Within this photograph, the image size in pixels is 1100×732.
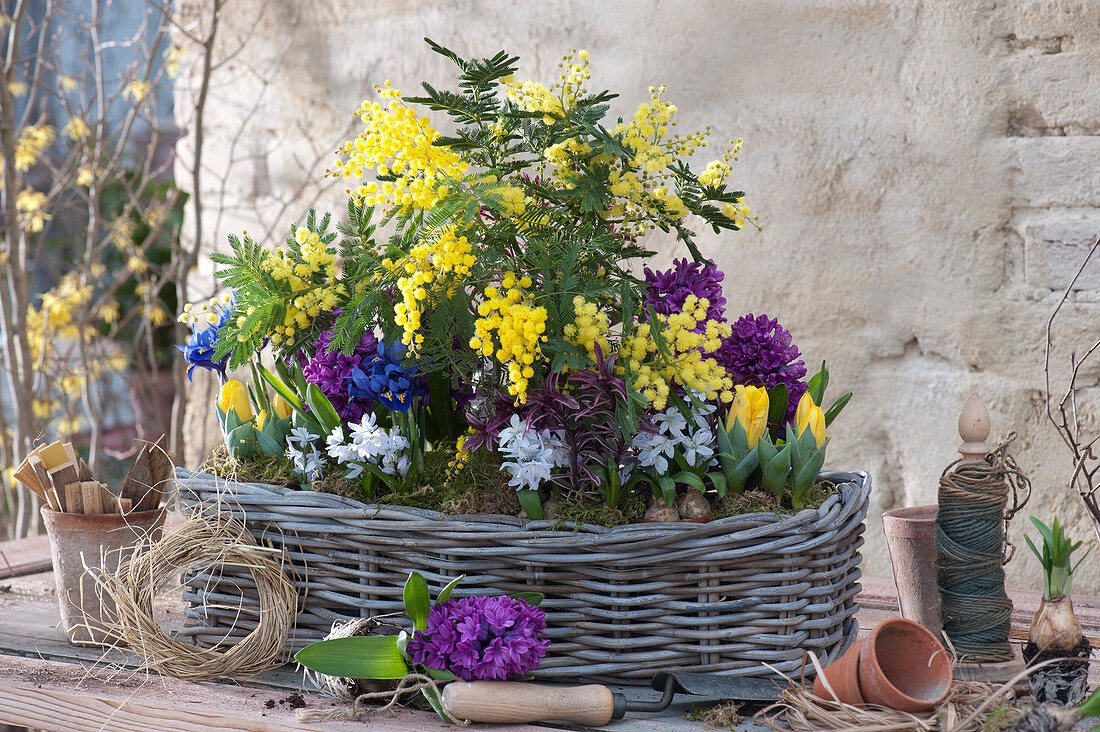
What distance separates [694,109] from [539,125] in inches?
36.4

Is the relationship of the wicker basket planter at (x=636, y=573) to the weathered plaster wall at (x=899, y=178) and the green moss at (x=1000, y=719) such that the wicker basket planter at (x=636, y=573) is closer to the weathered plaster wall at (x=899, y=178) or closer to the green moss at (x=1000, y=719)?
the green moss at (x=1000, y=719)

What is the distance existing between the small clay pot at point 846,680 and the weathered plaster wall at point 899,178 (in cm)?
88

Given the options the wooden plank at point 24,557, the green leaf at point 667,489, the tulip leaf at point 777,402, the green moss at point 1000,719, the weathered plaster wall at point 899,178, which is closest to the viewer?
the green moss at point 1000,719

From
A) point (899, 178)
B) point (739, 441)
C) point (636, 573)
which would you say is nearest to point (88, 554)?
point (636, 573)

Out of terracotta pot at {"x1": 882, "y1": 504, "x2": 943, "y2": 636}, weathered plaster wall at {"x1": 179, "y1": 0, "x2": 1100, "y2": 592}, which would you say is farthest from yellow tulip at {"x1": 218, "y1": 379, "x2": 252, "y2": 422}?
weathered plaster wall at {"x1": 179, "y1": 0, "x2": 1100, "y2": 592}

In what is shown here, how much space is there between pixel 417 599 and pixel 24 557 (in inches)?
33.5

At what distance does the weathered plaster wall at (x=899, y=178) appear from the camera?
4.63ft

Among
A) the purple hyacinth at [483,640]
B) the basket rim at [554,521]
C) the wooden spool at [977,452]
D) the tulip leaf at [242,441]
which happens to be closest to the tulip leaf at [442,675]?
the purple hyacinth at [483,640]

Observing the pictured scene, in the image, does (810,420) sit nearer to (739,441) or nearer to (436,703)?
(739,441)

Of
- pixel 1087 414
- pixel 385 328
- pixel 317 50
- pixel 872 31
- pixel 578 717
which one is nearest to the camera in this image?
pixel 578 717

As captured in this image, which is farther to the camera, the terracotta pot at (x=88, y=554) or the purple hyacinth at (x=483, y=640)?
the terracotta pot at (x=88, y=554)

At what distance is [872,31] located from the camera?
5.00 ft

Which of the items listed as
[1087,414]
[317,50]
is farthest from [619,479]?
[317,50]

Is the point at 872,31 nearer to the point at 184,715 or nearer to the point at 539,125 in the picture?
the point at 539,125
